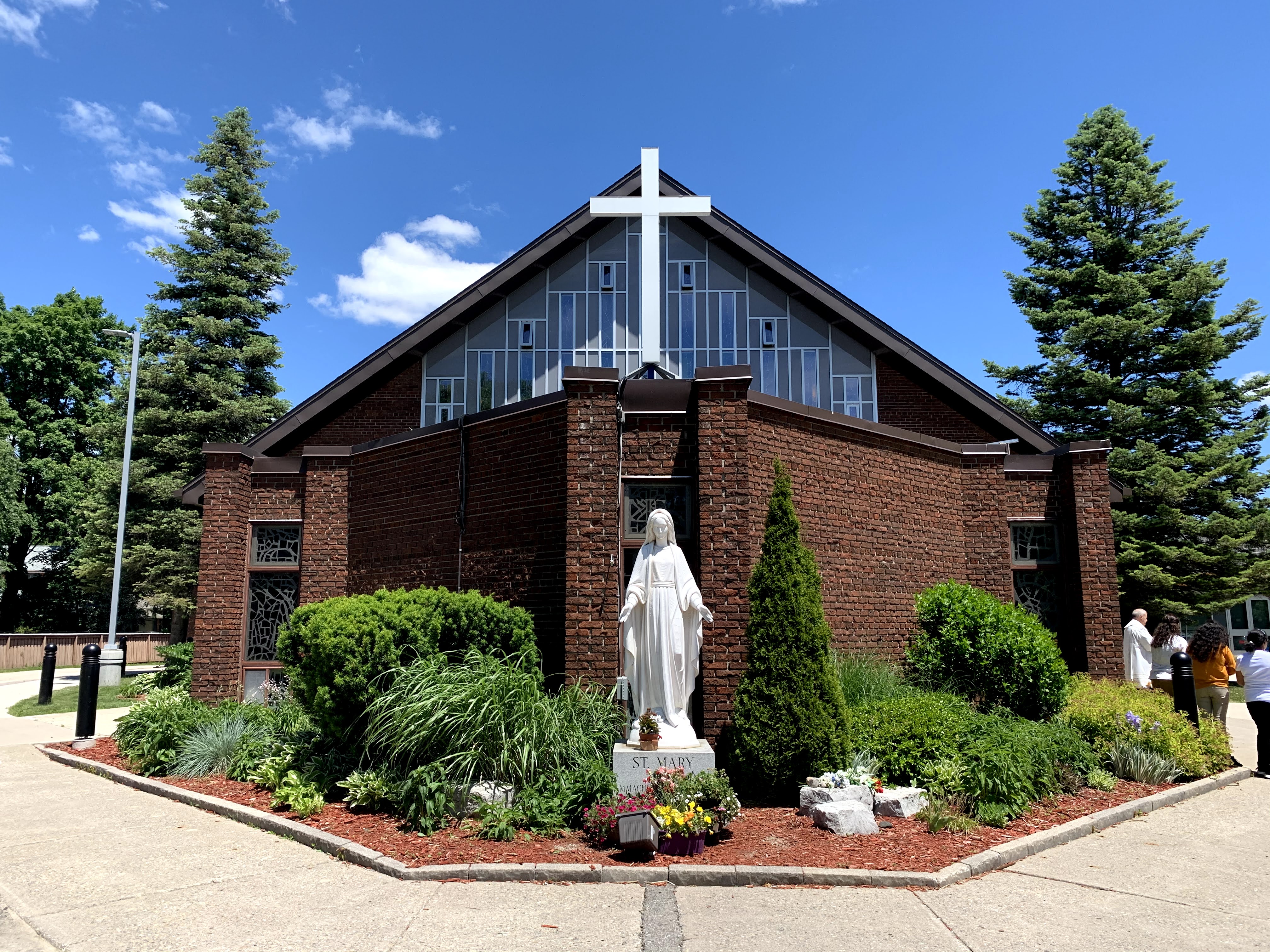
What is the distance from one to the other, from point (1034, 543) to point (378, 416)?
1159 centimetres

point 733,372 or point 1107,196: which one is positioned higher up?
point 1107,196

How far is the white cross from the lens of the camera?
10984 millimetres

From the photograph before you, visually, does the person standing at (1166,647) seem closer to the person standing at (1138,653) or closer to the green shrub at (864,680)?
the person standing at (1138,653)

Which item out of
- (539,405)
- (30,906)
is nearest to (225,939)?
(30,906)

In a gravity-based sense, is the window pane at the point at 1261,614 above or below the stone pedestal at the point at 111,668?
above

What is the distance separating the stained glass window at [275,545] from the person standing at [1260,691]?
12.1 meters

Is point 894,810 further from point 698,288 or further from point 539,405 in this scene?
point 698,288

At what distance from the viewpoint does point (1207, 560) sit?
1998 centimetres

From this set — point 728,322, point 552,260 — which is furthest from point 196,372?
point 728,322

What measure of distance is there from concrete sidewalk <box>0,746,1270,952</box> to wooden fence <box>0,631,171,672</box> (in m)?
25.7

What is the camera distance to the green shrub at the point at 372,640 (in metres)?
7.52

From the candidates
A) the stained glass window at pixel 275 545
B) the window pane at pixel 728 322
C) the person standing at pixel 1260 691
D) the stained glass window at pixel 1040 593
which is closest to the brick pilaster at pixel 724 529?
the stained glass window at pixel 1040 593

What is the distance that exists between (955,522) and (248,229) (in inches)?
900

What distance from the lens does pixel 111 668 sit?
19.3m
